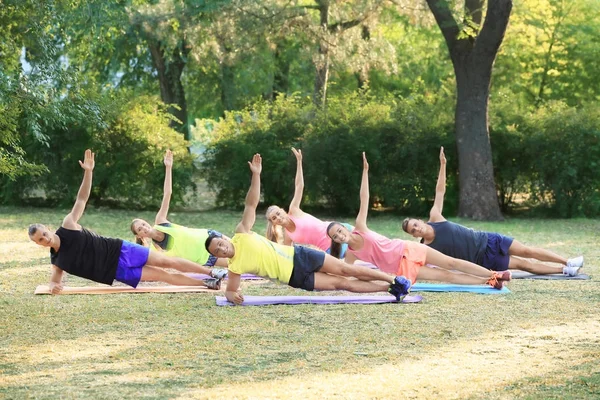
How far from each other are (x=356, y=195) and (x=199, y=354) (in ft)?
43.8

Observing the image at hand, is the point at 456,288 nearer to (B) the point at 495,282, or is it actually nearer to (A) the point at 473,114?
(B) the point at 495,282

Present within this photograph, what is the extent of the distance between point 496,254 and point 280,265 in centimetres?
295

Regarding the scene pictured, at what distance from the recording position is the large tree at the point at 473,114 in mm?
19469

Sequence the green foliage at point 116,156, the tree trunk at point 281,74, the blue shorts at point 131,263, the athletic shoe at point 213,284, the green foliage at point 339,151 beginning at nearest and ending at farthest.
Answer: the blue shorts at point 131,263 → the athletic shoe at point 213,284 → the green foliage at point 339,151 → the green foliage at point 116,156 → the tree trunk at point 281,74

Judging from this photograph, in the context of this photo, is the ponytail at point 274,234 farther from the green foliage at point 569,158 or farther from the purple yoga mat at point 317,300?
the green foliage at point 569,158

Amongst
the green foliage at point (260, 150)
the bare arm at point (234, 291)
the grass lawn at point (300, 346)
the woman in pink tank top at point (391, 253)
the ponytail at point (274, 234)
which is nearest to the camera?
the grass lawn at point (300, 346)

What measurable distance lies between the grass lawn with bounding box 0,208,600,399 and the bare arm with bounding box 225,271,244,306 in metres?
0.18

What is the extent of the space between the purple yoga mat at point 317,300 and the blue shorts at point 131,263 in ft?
2.64

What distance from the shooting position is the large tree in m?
19.5

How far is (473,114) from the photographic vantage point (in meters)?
19.7

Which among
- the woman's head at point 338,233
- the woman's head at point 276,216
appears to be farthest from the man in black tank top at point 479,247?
the woman's head at point 276,216

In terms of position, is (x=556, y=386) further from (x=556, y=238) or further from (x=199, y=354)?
(x=556, y=238)

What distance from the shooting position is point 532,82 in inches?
1115

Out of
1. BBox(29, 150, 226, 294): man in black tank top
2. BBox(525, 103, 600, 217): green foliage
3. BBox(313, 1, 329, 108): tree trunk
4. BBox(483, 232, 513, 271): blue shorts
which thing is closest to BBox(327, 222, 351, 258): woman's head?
BBox(29, 150, 226, 294): man in black tank top
